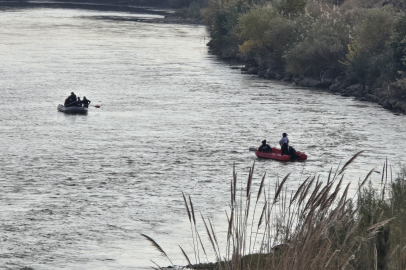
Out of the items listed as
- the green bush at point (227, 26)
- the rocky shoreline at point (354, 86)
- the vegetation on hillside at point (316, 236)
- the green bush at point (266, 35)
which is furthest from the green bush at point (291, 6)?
the vegetation on hillside at point (316, 236)

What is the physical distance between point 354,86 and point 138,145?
27.3 meters

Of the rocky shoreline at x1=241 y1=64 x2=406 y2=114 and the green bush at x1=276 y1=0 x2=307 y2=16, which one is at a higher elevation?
the green bush at x1=276 y1=0 x2=307 y2=16

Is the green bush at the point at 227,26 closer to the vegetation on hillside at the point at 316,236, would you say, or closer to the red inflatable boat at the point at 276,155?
the red inflatable boat at the point at 276,155

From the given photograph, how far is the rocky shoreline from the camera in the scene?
49.0m

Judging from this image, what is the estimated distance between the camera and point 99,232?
21656 mm

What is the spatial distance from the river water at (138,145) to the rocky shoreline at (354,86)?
1.62 meters

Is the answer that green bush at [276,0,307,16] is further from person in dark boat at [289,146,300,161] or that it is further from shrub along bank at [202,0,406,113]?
person in dark boat at [289,146,300,161]

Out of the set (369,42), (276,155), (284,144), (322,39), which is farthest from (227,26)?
(284,144)

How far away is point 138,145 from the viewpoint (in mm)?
37438

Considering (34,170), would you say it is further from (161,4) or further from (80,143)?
(161,4)

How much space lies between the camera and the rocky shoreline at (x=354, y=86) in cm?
4897

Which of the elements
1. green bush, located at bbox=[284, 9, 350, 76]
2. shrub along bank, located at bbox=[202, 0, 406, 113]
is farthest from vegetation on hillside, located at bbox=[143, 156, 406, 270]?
green bush, located at bbox=[284, 9, 350, 76]

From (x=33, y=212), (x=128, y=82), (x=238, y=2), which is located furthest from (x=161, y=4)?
(x=33, y=212)

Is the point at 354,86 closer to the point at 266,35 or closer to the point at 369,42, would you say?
the point at 369,42
